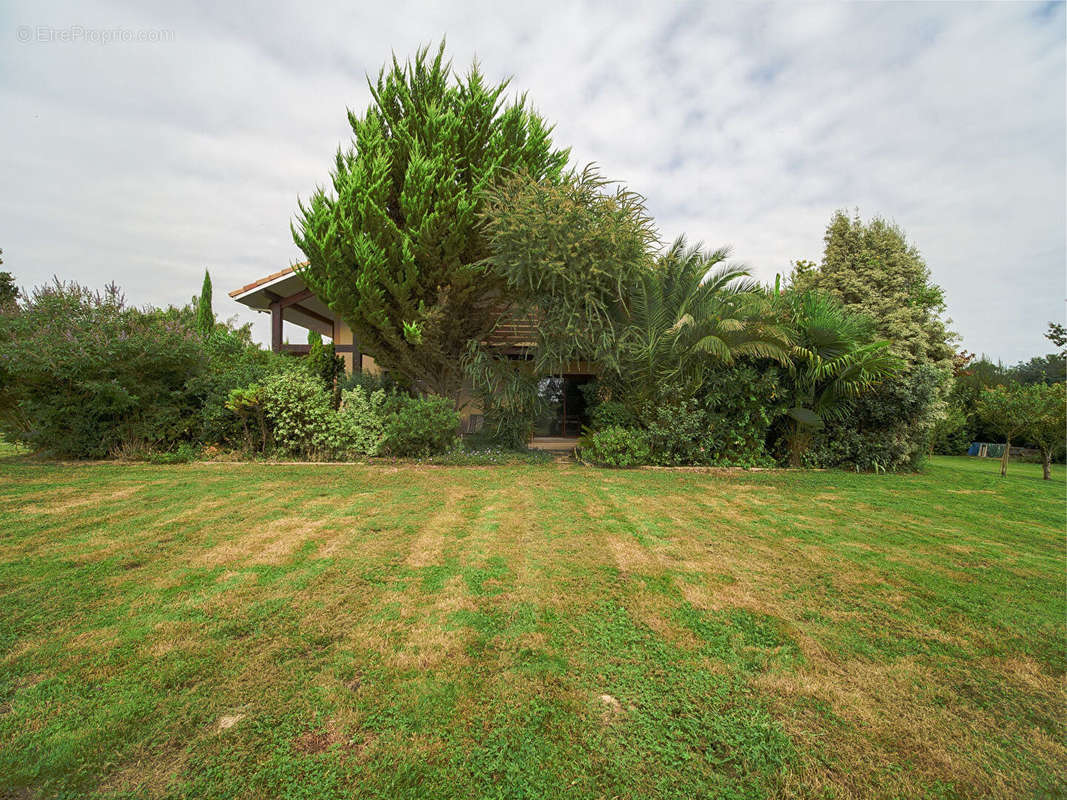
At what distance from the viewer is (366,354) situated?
1124 cm

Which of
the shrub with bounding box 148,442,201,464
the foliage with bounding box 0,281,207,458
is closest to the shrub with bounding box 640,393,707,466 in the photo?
the shrub with bounding box 148,442,201,464

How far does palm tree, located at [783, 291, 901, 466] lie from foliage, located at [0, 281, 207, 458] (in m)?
13.1

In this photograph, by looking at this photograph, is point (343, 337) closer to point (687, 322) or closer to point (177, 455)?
point (177, 455)

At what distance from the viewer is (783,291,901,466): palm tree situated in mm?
9242

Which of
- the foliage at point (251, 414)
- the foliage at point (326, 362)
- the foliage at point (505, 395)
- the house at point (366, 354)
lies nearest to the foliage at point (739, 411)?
the house at point (366, 354)

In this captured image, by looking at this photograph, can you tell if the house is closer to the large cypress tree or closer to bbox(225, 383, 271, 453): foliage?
the large cypress tree

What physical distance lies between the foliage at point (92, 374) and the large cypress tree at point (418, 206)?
344 cm

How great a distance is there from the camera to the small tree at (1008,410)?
10.8 metres

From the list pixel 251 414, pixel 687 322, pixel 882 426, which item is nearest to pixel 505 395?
pixel 687 322

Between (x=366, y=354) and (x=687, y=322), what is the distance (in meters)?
7.83

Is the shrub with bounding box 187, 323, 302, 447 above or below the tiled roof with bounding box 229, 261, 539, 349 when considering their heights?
below

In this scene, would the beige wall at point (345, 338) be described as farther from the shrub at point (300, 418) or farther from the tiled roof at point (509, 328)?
the shrub at point (300, 418)

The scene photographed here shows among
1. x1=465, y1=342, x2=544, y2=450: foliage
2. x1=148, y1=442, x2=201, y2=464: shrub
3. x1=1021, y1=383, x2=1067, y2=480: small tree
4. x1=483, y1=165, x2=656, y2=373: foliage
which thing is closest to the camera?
x1=148, y1=442, x2=201, y2=464: shrub

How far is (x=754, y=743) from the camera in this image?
1949 mm
